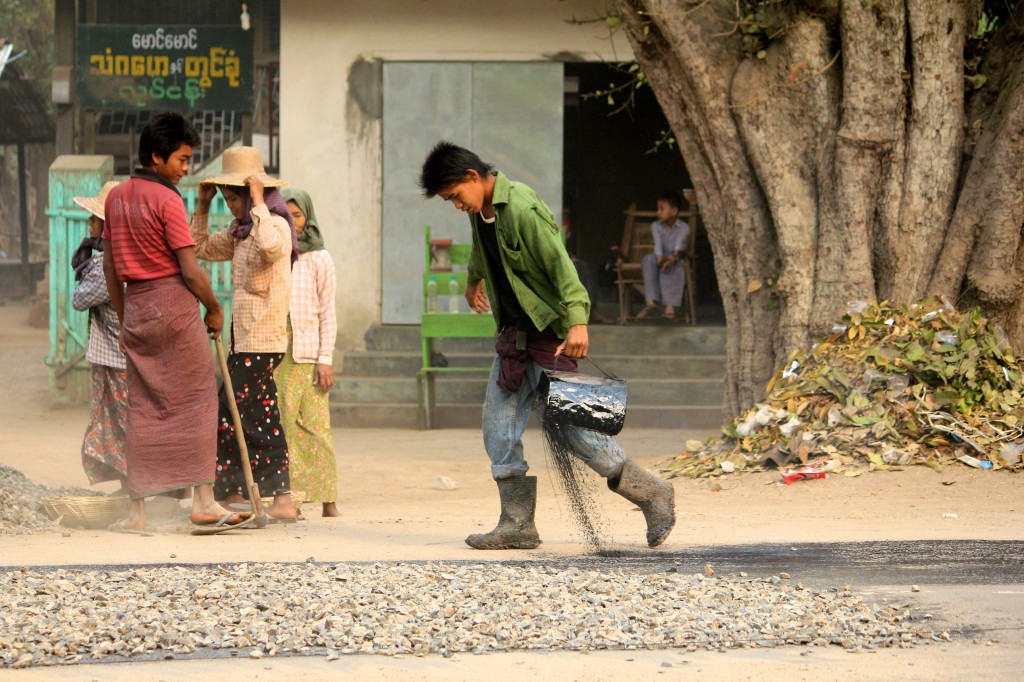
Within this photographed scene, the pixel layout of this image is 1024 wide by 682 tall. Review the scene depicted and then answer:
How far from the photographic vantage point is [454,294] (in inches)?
478

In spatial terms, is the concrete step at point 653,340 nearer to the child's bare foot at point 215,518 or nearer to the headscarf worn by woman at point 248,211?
the headscarf worn by woman at point 248,211

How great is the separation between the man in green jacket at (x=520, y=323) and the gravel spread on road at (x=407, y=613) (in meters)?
0.70

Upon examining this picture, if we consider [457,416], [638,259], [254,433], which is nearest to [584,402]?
[254,433]

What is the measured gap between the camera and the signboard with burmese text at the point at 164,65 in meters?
14.0

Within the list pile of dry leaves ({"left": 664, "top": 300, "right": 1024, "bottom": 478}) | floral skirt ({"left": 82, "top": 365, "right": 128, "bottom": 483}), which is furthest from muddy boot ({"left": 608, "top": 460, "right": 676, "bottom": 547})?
floral skirt ({"left": 82, "top": 365, "right": 128, "bottom": 483})

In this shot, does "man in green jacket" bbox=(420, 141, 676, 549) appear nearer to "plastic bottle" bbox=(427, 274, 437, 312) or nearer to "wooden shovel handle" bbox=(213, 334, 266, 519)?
"wooden shovel handle" bbox=(213, 334, 266, 519)

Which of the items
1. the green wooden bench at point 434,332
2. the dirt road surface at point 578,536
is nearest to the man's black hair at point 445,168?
the dirt road surface at point 578,536

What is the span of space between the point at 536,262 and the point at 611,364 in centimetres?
712

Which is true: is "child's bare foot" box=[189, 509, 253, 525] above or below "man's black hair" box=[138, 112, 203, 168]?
below

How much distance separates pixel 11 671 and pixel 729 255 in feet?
20.1

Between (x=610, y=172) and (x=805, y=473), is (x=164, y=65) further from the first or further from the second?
(x=805, y=473)

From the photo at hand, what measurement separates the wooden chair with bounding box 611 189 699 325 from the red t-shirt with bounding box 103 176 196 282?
804cm

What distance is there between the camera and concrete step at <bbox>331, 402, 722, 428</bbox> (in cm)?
1193

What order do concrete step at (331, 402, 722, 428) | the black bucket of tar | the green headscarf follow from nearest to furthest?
the black bucket of tar, the green headscarf, concrete step at (331, 402, 722, 428)
